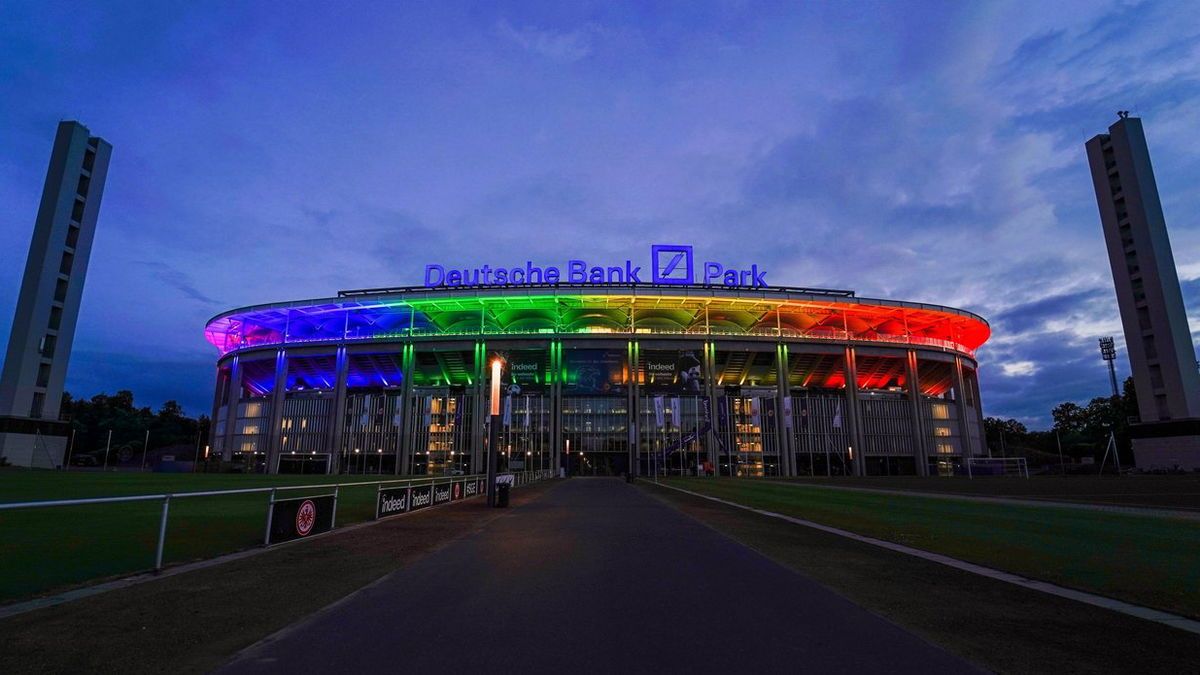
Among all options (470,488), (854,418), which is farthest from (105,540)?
(854,418)

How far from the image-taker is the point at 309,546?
42.1 ft

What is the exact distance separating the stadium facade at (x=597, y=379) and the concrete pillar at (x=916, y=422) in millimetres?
271

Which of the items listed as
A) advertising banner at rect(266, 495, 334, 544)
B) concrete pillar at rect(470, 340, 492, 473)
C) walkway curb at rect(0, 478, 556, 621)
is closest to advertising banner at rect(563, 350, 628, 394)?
concrete pillar at rect(470, 340, 492, 473)

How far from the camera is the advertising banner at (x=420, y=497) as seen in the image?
21672 mm

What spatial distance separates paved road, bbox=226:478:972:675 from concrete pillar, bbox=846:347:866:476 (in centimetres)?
8001

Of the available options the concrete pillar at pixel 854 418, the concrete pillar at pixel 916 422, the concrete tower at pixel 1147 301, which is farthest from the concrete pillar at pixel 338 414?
the concrete tower at pixel 1147 301

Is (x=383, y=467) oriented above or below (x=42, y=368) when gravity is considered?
below

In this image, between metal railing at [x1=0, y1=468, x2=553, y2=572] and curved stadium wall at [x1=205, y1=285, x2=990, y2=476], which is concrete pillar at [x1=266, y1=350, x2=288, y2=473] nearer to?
curved stadium wall at [x1=205, y1=285, x2=990, y2=476]

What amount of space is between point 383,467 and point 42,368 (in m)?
39.0

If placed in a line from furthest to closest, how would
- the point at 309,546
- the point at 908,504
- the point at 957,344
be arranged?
the point at 957,344 < the point at 908,504 < the point at 309,546

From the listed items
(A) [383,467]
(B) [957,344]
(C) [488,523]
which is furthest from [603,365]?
(C) [488,523]

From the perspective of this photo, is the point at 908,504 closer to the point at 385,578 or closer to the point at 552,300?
the point at 385,578

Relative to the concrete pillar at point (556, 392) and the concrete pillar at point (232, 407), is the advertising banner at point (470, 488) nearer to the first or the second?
the concrete pillar at point (556, 392)

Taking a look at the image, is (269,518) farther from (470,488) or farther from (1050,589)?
(470,488)
